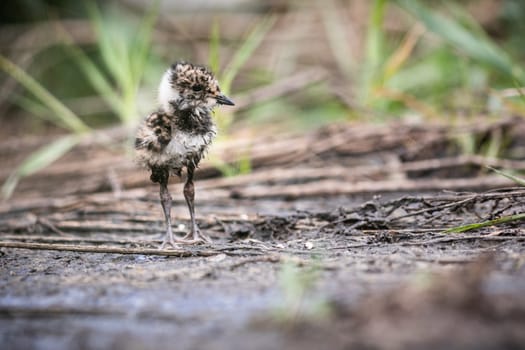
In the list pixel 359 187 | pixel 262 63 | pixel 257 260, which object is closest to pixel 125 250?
pixel 257 260

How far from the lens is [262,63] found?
7.71m

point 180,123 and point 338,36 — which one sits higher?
point 338,36

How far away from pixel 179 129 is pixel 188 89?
0.76ft

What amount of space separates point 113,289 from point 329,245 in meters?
0.99

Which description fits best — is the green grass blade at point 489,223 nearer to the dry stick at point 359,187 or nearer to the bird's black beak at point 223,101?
the dry stick at point 359,187

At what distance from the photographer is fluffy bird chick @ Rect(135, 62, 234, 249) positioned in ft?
10.5

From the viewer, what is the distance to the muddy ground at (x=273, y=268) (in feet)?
5.57

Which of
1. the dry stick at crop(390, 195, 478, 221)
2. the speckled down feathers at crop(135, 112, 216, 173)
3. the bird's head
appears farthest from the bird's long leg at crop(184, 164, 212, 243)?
the dry stick at crop(390, 195, 478, 221)

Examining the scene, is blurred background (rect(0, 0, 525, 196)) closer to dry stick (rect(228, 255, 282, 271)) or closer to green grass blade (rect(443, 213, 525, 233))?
green grass blade (rect(443, 213, 525, 233))

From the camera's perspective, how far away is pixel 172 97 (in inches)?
129

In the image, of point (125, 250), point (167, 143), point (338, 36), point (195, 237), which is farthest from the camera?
point (338, 36)

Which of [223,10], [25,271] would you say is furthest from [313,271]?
[223,10]

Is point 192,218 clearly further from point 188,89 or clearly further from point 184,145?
point 188,89

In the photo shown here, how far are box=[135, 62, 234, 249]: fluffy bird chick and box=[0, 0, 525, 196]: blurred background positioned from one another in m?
0.87
